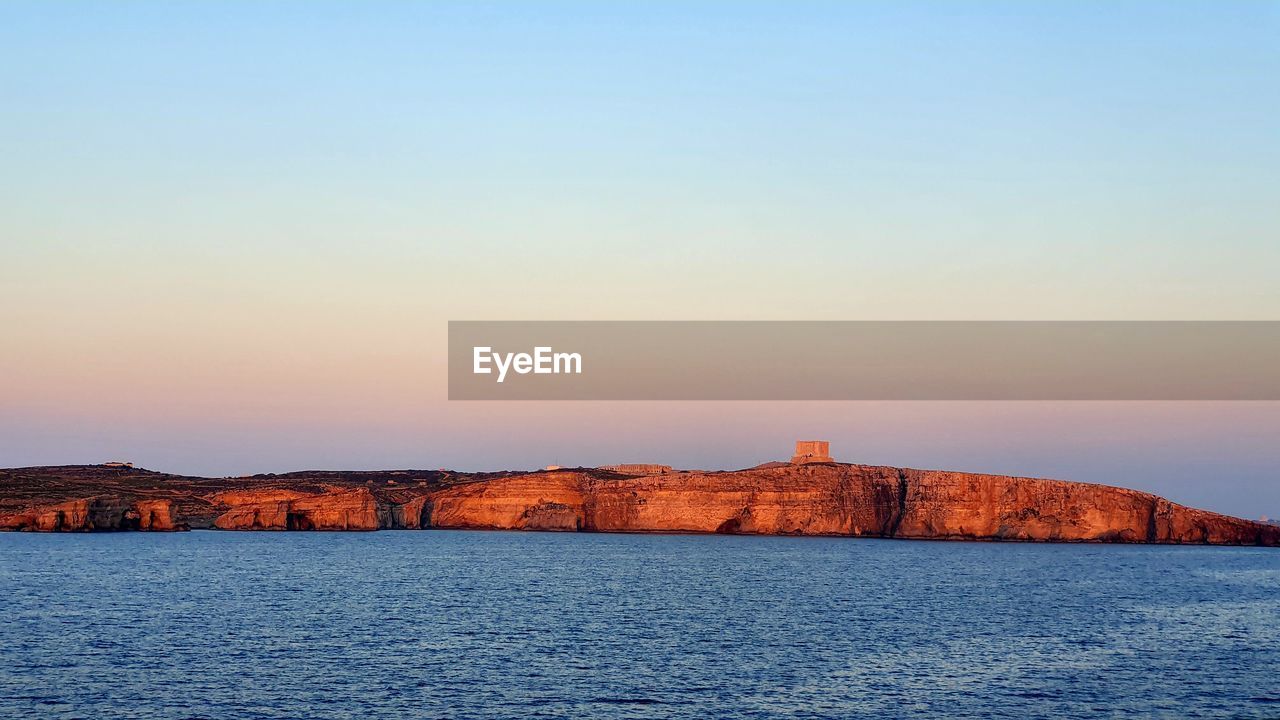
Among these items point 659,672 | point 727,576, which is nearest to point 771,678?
point 659,672

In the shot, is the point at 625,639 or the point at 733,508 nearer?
the point at 625,639

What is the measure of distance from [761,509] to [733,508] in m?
4.03

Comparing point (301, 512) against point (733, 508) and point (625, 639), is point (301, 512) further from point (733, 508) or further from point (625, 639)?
point (625, 639)

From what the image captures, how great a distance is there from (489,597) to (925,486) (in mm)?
98329

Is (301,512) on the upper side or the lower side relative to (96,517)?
lower

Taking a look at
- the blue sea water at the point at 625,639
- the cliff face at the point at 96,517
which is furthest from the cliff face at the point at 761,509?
the blue sea water at the point at 625,639

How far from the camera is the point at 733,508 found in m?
164

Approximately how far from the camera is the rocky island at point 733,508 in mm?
153125

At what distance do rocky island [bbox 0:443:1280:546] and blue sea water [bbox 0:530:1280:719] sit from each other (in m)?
49.8

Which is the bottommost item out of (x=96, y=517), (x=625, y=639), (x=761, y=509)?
(x=625, y=639)

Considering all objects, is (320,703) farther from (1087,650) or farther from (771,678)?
(1087,650)

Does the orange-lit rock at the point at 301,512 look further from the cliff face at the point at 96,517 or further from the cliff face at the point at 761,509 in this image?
the cliff face at the point at 96,517

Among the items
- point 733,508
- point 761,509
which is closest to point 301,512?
point 733,508

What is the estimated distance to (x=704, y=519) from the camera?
166625mm
